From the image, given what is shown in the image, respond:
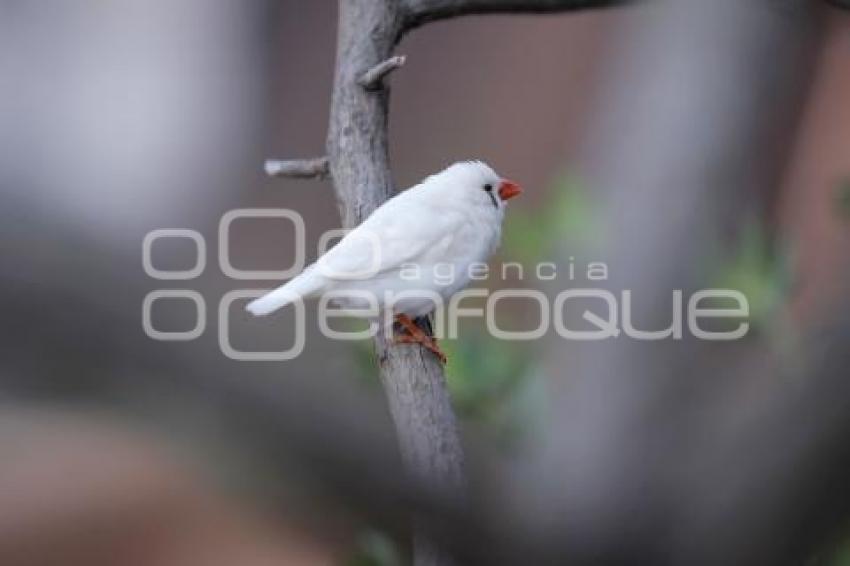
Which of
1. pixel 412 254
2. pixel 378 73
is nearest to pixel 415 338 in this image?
pixel 412 254

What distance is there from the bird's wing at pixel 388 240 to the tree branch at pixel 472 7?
4.3 inches

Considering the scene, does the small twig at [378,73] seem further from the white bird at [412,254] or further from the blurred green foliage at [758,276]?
the blurred green foliage at [758,276]

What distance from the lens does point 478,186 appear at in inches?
30.2

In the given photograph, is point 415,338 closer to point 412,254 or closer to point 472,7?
point 412,254

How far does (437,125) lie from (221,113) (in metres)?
0.28

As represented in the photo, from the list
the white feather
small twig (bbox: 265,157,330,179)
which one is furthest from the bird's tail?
small twig (bbox: 265,157,330,179)

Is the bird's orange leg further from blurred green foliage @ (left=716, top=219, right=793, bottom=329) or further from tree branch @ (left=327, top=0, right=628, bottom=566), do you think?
blurred green foliage @ (left=716, top=219, right=793, bottom=329)

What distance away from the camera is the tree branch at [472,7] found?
0.68 meters

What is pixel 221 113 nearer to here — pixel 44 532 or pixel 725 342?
pixel 44 532

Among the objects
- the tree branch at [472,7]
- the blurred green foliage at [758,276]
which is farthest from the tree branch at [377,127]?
the blurred green foliage at [758,276]

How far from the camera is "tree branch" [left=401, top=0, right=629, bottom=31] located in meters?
0.68

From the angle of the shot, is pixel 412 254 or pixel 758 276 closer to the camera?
pixel 758 276

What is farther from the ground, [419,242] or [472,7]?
[472,7]

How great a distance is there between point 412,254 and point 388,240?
1.1 inches
